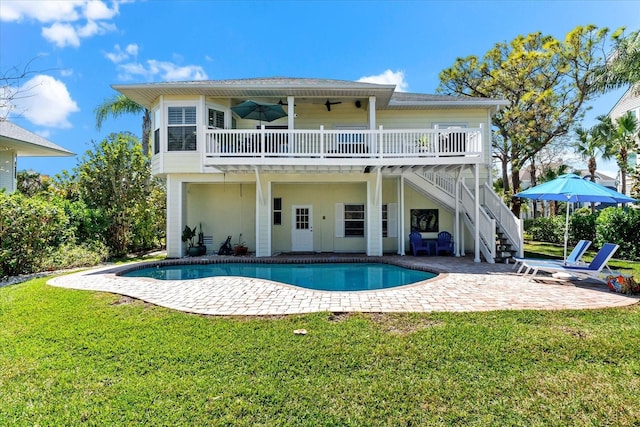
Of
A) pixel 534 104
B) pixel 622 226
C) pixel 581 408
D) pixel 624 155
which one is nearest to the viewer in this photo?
pixel 581 408

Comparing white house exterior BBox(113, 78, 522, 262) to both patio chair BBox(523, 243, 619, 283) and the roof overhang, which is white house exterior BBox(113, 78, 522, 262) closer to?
the roof overhang

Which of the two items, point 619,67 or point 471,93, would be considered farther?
point 471,93

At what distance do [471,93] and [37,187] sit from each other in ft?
90.6

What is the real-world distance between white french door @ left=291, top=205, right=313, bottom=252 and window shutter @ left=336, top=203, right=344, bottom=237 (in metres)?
1.17

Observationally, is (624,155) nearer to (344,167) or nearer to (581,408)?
(344,167)

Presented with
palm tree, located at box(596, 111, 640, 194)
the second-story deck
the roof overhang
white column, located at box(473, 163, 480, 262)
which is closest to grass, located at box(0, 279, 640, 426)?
white column, located at box(473, 163, 480, 262)

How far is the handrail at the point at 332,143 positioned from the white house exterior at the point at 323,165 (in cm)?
4

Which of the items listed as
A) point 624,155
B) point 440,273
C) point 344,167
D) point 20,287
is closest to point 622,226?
point 624,155

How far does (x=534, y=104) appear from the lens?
2039 cm

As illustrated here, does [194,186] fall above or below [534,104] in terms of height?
below

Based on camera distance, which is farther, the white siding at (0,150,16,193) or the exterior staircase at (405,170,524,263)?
the white siding at (0,150,16,193)

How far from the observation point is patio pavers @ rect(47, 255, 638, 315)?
19.1 feet

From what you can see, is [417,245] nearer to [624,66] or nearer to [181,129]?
[181,129]

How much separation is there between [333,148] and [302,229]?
15.3 feet
